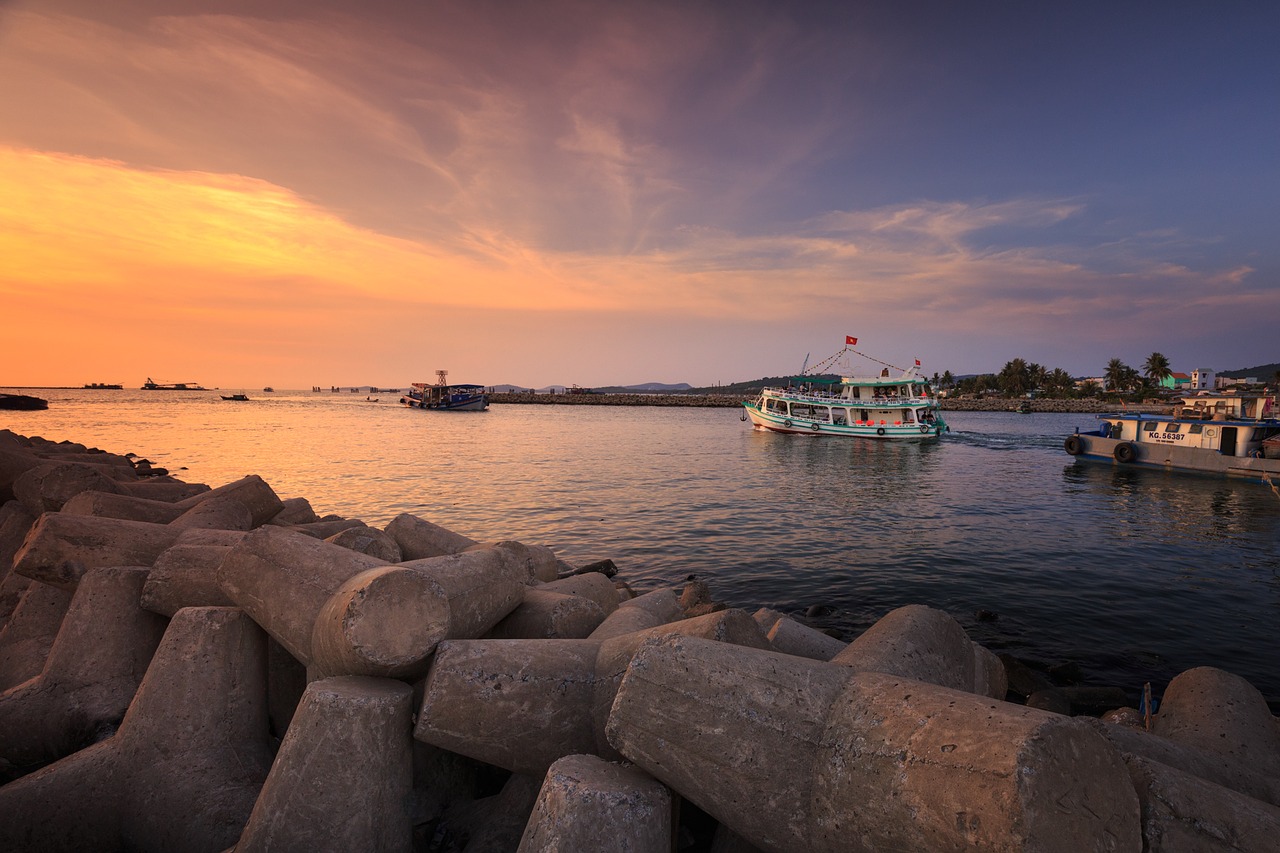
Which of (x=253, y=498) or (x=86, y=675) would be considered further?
(x=253, y=498)

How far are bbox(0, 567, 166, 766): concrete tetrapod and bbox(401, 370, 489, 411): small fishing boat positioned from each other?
107m

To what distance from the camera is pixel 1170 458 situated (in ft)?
119

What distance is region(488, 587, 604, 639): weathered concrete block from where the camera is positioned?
199 inches

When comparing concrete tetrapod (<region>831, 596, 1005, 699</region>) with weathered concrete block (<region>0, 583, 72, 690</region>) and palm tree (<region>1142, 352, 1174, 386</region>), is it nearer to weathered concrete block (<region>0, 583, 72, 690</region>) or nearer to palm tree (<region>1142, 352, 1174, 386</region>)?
weathered concrete block (<region>0, 583, 72, 690</region>)

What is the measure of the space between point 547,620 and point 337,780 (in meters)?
1.96

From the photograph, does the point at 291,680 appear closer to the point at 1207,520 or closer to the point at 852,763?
the point at 852,763

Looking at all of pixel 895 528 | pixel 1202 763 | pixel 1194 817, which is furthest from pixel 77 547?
pixel 895 528

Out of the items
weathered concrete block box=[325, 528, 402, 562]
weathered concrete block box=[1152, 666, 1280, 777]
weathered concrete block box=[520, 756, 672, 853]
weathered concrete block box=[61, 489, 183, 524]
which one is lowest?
weathered concrete block box=[1152, 666, 1280, 777]

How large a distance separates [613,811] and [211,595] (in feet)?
13.3

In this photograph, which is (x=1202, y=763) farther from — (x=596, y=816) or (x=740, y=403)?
(x=740, y=403)

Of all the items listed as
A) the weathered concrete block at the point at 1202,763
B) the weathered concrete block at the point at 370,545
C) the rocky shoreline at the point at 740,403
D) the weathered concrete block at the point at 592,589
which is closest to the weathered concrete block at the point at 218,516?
the weathered concrete block at the point at 370,545

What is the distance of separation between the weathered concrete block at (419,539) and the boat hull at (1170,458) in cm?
4005

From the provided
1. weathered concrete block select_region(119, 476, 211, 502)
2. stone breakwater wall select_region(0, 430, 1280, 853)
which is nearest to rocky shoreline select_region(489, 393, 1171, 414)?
weathered concrete block select_region(119, 476, 211, 502)

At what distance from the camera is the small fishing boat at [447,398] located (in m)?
110
